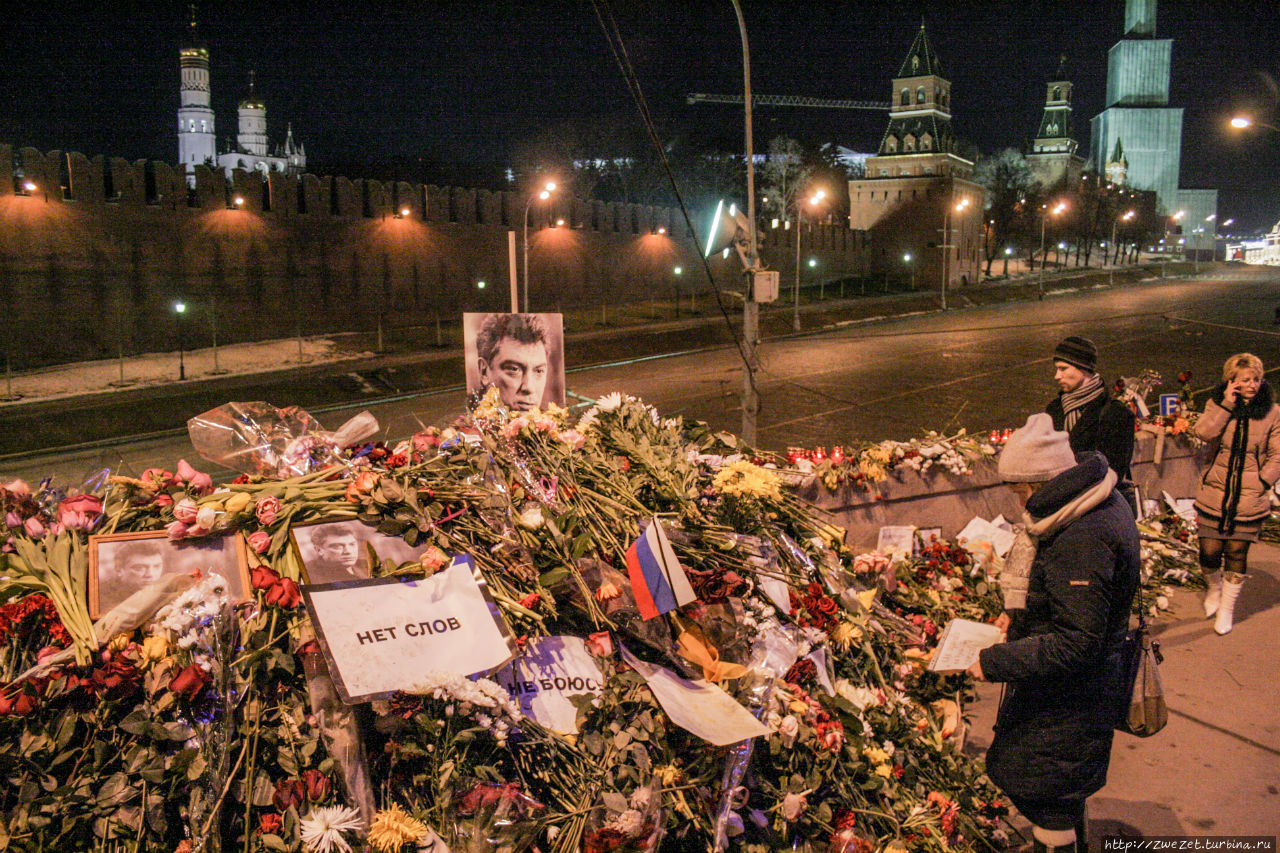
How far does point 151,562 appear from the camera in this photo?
10.3 ft

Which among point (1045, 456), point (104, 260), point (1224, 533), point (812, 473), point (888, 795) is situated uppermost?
point (104, 260)

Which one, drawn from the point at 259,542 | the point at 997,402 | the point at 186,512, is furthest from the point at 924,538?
the point at 997,402

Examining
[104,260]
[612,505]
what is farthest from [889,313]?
[612,505]

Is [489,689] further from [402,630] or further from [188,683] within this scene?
[188,683]

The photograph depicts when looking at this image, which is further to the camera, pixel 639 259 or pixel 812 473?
pixel 639 259

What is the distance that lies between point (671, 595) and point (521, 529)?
2.35ft

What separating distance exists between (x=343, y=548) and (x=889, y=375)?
69.5ft

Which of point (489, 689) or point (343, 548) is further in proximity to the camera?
point (343, 548)

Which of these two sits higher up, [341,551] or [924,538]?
[341,551]

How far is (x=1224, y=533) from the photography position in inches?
224

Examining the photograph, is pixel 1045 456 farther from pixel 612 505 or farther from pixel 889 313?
pixel 889 313

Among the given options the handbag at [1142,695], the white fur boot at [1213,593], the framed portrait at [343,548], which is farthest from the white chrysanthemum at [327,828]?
the white fur boot at [1213,593]

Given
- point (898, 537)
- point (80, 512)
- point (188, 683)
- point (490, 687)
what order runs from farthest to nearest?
1. point (898, 537)
2. point (80, 512)
3. point (490, 687)
4. point (188, 683)

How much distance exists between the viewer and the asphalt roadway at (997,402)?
4.10 meters
